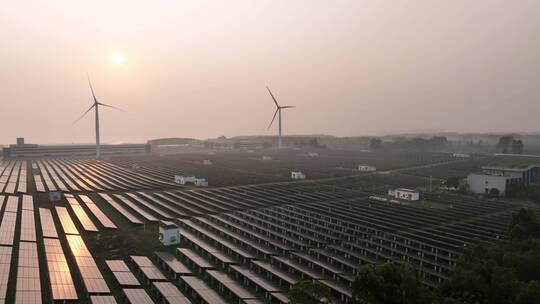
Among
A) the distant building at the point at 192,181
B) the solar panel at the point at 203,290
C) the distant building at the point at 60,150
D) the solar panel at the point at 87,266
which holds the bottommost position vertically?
the solar panel at the point at 203,290

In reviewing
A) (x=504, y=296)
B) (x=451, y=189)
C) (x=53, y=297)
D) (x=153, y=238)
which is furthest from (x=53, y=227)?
(x=451, y=189)

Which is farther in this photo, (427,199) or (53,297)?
(427,199)

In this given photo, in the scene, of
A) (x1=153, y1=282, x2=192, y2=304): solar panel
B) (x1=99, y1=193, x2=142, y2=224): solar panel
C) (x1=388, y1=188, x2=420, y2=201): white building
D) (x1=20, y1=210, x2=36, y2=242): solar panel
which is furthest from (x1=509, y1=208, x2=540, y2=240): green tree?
(x1=20, y1=210, x2=36, y2=242): solar panel

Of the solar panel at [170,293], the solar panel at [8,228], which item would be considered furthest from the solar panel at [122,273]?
the solar panel at [8,228]

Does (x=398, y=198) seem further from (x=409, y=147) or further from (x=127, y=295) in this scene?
(x=409, y=147)

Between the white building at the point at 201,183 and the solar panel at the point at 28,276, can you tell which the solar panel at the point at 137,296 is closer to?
the solar panel at the point at 28,276
